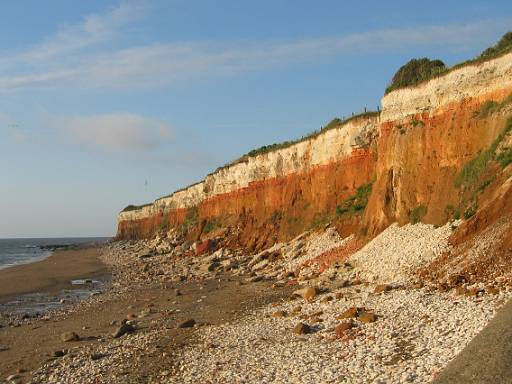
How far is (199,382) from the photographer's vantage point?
37.3 feet

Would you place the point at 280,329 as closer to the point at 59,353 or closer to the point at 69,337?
the point at 59,353

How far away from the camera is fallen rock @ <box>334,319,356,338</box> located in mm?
13237

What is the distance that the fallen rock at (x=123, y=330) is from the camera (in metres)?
16.9

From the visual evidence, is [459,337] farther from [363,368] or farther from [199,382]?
[199,382]

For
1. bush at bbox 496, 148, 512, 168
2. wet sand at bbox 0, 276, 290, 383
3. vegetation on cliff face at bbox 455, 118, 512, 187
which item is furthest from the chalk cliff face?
wet sand at bbox 0, 276, 290, 383

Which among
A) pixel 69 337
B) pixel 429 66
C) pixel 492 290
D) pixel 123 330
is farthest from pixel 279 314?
pixel 429 66

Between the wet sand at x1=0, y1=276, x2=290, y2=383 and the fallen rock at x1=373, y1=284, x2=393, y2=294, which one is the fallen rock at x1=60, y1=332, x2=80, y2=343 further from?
the fallen rock at x1=373, y1=284, x2=393, y2=294

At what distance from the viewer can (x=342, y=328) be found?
13438 millimetres

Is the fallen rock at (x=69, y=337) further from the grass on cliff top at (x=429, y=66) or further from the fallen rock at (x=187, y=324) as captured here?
the grass on cliff top at (x=429, y=66)

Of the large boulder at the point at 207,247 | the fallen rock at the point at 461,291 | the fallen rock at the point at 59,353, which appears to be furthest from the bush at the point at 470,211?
the large boulder at the point at 207,247

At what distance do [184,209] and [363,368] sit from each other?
224 feet

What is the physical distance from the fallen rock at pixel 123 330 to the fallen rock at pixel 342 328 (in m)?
7.57

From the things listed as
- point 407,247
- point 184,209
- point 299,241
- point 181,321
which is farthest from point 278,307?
point 184,209

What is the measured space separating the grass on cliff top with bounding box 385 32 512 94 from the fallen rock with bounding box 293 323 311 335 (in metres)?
16.2
